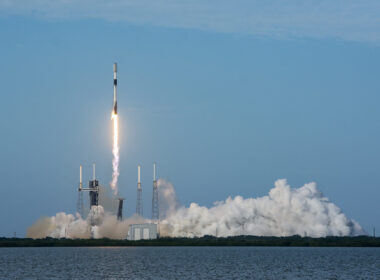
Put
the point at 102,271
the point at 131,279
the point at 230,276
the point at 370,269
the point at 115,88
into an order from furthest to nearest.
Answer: the point at 115,88 < the point at 370,269 < the point at 102,271 < the point at 230,276 < the point at 131,279

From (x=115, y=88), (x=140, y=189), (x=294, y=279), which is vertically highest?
(x=115, y=88)

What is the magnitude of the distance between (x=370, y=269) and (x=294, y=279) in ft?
90.0

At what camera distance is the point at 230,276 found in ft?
333

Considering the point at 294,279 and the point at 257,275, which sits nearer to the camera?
the point at 294,279

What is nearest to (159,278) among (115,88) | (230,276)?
(230,276)

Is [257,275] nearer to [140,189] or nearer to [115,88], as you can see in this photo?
[115,88]

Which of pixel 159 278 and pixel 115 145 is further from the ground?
pixel 115 145

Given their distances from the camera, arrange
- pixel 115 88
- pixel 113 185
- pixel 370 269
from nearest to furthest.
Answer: pixel 370 269
pixel 115 88
pixel 113 185

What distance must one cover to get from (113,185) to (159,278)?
102380 mm

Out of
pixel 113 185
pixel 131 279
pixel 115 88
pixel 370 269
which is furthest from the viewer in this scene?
pixel 113 185

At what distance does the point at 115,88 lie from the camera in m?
171

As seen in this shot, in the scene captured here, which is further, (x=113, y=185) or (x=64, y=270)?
(x=113, y=185)

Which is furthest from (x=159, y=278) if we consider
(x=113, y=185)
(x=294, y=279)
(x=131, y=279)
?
(x=113, y=185)

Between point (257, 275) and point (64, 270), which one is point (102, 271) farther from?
point (257, 275)
